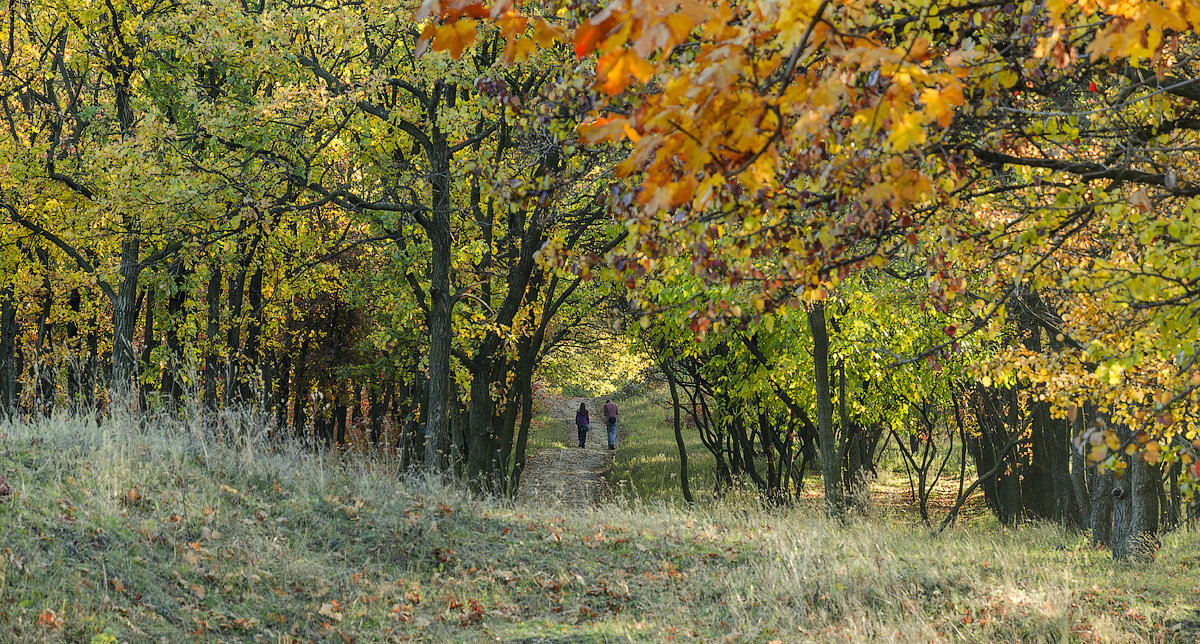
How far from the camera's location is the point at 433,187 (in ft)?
41.8

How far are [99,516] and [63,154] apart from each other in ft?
38.3

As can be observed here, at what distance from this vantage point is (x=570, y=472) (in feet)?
92.9

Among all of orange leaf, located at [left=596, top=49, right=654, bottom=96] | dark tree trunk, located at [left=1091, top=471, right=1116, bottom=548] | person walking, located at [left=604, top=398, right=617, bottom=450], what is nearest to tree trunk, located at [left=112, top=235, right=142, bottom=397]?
orange leaf, located at [left=596, top=49, right=654, bottom=96]

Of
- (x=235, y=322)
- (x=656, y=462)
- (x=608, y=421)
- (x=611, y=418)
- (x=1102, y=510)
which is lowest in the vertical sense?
(x=656, y=462)

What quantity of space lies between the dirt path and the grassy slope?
8192 mm

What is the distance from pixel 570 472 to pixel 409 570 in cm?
2074

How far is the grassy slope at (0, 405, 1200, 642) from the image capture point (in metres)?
6.10

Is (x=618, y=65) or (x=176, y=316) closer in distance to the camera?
(x=618, y=65)

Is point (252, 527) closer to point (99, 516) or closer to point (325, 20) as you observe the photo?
point (99, 516)

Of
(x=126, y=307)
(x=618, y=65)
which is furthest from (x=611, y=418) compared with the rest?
(x=618, y=65)

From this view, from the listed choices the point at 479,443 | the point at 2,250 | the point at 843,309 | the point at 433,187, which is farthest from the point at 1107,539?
the point at 2,250

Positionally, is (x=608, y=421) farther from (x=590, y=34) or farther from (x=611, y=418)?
(x=590, y=34)

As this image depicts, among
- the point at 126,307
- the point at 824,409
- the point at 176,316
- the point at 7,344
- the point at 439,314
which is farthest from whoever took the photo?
the point at 7,344

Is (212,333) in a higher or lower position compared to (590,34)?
higher
